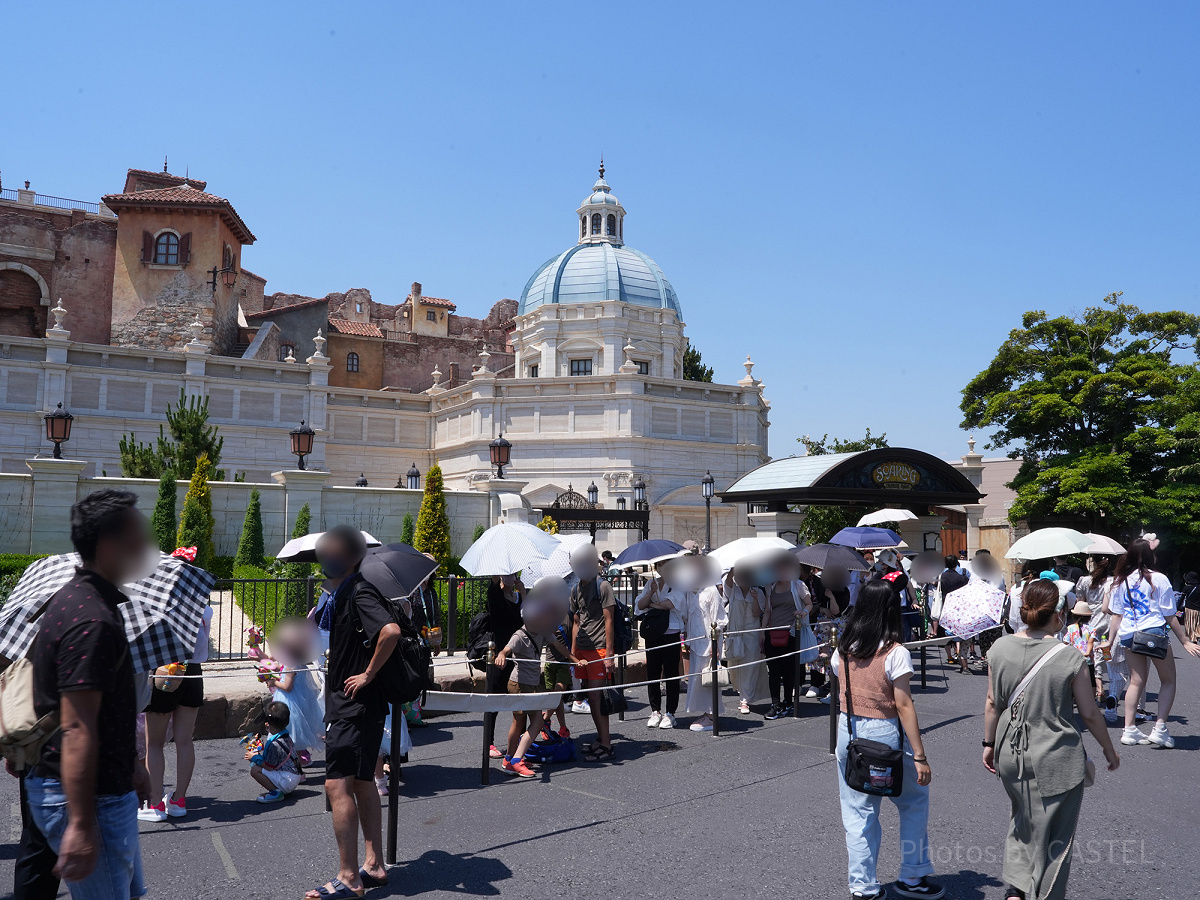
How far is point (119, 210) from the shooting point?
4359 cm

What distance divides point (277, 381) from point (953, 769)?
3571cm

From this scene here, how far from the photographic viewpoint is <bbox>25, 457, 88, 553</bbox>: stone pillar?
62.5 feet

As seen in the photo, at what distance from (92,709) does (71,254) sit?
49.0m

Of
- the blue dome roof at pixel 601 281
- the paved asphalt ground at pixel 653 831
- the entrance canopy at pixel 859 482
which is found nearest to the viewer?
the paved asphalt ground at pixel 653 831

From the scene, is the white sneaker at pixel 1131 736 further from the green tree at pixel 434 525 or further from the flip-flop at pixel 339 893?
the green tree at pixel 434 525

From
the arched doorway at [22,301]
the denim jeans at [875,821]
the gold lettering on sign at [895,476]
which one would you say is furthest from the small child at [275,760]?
the arched doorway at [22,301]

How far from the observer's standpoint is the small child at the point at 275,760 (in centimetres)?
684

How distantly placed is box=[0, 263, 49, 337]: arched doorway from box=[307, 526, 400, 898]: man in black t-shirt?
154 feet

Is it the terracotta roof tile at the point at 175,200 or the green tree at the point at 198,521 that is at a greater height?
the terracotta roof tile at the point at 175,200

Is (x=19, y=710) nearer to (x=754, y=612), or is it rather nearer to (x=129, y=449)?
(x=754, y=612)

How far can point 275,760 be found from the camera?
6.87 m

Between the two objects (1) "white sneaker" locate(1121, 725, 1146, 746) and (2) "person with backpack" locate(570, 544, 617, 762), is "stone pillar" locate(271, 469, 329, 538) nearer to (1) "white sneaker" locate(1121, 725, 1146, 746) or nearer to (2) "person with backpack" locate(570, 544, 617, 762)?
(2) "person with backpack" locate(570, 544, 617, 762)

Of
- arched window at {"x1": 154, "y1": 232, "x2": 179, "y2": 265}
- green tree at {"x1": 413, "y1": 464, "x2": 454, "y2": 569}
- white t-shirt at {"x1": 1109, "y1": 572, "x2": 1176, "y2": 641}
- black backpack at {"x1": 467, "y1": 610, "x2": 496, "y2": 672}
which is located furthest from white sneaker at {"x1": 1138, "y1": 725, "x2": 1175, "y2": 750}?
arched window at {"x1": 154, "y1": 232, "x2": 179, "y2": 265}

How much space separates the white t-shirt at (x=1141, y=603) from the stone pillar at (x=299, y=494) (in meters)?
17.6
